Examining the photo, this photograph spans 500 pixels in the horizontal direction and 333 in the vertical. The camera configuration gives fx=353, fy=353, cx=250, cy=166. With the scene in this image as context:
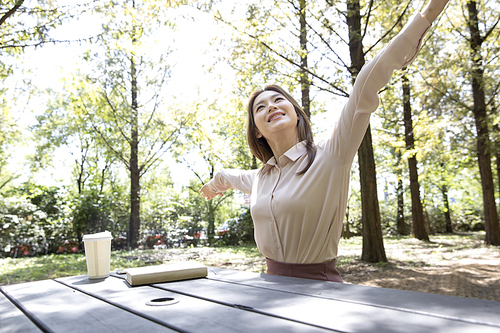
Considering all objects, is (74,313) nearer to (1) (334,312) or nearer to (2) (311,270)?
(1) (334,312)

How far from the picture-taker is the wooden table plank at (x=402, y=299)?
2.55 feet

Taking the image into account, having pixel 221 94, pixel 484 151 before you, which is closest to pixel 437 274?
pixel 484 151

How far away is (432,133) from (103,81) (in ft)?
29.5

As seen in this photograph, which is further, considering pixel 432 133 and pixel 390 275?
pixel 432 133

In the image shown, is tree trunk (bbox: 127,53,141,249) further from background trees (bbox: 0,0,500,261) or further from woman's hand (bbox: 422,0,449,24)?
woman's hand (bbox: 422,0,449,24)

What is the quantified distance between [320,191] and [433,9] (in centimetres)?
81

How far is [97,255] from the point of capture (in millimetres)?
1544

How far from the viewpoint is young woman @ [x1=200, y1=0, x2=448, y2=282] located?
134cm

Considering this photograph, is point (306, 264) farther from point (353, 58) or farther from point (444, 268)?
point (353, 58)

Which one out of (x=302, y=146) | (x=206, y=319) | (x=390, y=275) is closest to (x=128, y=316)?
(x=206, y=319)

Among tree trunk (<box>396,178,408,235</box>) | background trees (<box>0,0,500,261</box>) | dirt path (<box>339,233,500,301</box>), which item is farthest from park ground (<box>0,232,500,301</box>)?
tree trunk (<box>396,178,408,235</box>)

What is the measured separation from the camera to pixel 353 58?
20.0ft

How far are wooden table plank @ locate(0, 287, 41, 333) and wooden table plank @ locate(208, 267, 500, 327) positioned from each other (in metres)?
0.67

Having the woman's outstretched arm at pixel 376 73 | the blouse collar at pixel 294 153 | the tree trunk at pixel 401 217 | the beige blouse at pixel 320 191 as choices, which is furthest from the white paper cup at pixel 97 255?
the tree trunk at pixel 401 217
